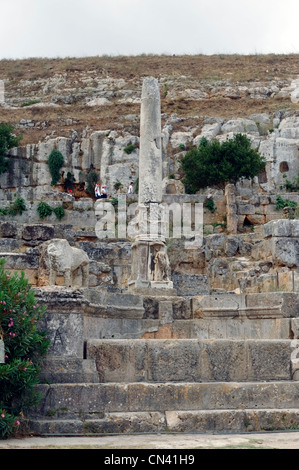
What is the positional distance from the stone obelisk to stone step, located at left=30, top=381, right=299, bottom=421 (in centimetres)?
675

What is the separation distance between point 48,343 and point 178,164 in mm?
36198

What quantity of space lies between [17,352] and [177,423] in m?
1.75

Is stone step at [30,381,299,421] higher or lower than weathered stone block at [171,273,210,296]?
lower

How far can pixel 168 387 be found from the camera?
7129mm

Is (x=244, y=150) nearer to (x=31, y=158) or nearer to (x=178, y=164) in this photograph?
(x=178, y=164)

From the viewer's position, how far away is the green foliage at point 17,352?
6320 mm

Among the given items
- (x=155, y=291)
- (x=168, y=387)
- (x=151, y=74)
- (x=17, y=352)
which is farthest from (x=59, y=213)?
(x=151, y=74)

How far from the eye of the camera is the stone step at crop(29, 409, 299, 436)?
6.62 metres

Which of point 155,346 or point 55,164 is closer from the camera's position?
point 155,346

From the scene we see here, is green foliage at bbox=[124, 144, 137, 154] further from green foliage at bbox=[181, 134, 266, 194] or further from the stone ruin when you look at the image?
the stone ruin

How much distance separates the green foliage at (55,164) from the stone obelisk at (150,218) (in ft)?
88.2

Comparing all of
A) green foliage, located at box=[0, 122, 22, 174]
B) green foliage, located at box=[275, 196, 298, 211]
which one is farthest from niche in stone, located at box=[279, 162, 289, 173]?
green foliage, located at box=[0, 122, 22, 174]

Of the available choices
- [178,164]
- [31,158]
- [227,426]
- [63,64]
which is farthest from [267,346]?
[63,64]

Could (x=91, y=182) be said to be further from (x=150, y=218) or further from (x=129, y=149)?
(x=150, y=218)
